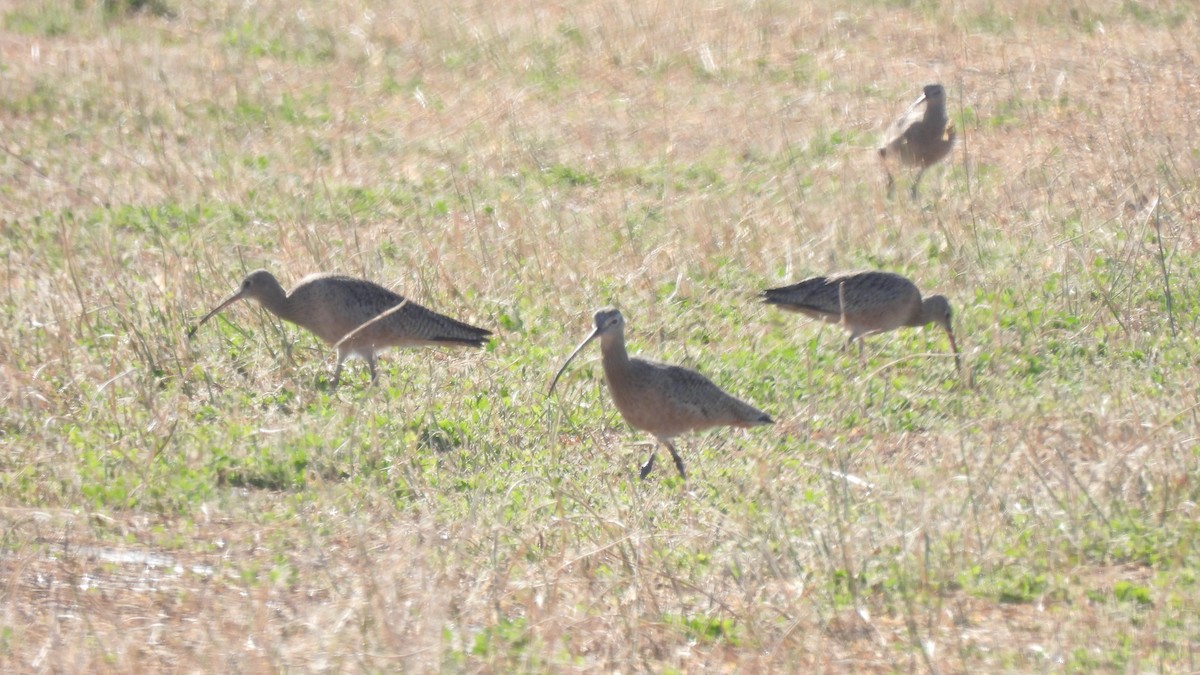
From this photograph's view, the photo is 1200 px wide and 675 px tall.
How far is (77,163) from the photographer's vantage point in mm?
13156

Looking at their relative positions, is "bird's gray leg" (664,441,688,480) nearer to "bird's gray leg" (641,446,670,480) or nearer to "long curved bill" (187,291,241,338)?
"bird's gray leg" (641,446,670,480)

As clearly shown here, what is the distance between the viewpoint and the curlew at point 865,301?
898cm

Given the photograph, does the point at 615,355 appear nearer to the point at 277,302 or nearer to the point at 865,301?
the point at 865,301

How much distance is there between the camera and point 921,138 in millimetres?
12188

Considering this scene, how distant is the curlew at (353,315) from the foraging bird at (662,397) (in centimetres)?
133

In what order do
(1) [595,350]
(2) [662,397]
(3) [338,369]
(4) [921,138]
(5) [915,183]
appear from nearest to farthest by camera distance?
(2) [662,397], (3) [338,369], (1) [595,350], (5) [915,183], (4) [921,138]

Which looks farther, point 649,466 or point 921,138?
point 921,138

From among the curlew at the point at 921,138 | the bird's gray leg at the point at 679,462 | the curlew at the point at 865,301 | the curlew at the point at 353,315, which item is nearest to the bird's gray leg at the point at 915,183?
the curlew at the point at 921,138

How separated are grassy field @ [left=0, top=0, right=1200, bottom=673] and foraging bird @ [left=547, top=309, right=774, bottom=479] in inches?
8.6

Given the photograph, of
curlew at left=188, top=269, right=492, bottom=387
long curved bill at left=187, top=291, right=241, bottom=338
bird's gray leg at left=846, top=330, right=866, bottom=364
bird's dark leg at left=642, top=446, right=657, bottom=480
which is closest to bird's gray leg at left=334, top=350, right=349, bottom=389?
curlew at left=188, top=269, right=492, bottom=387

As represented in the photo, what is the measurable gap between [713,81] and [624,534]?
32.1 feet

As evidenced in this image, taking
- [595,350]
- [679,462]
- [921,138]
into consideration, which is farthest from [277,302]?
[921,138]

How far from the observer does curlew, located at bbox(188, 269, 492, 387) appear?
8867mm

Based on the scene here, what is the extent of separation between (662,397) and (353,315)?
6.95 ft
